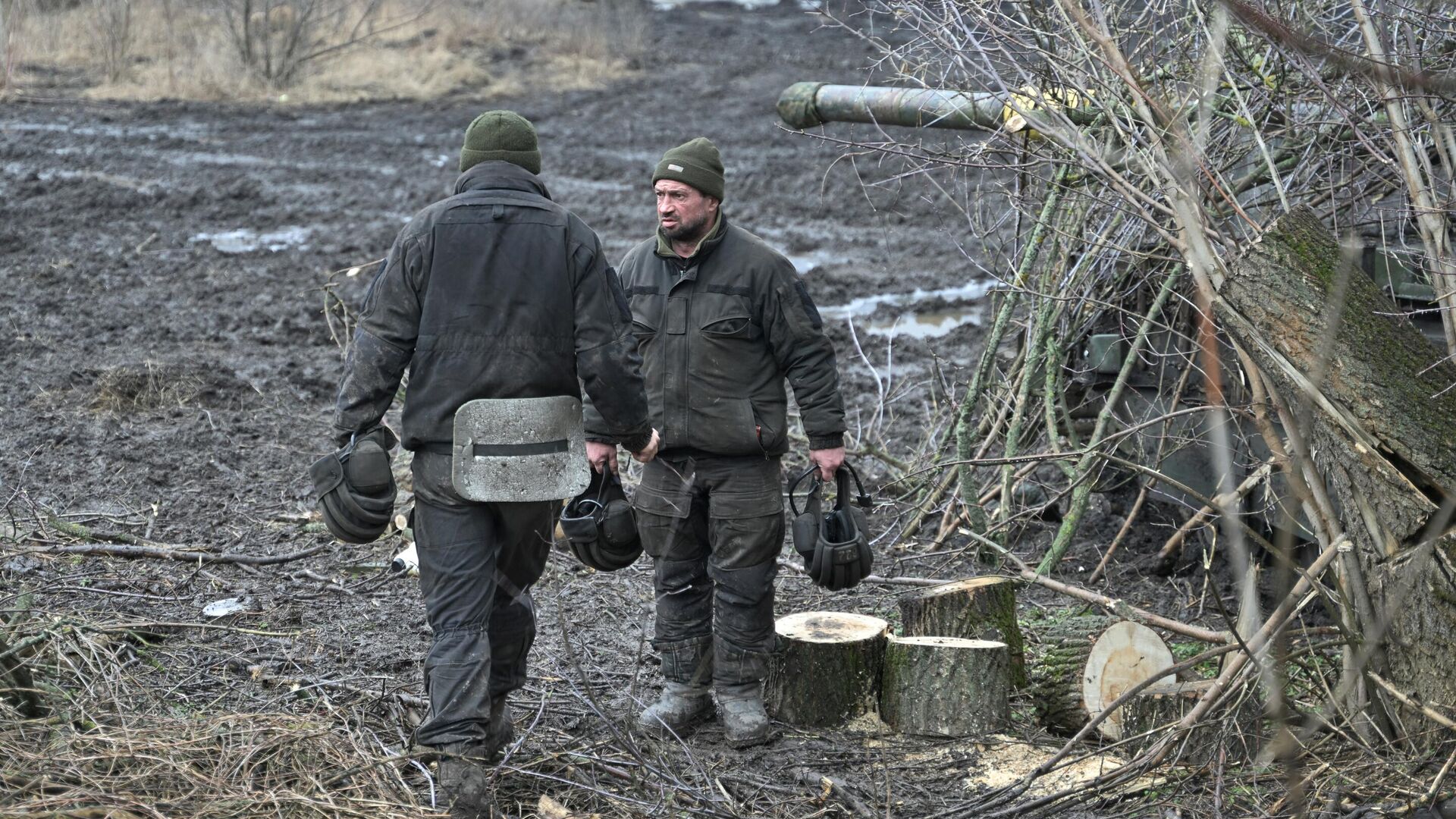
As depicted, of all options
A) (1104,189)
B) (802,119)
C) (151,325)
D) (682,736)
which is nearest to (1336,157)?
(1104,189)

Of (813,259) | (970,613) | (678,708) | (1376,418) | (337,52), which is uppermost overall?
(337,52)

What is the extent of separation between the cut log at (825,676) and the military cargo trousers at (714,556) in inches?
5.2

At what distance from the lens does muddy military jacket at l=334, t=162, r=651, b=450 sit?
4.09 metres

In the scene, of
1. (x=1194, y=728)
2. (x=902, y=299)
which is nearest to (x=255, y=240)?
(x=902, y=299)

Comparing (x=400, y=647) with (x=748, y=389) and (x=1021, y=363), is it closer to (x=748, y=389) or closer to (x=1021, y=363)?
(x=748, y=389)

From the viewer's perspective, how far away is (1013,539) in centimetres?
724

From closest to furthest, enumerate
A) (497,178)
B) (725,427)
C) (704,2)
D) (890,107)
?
(497,178) < (725,427) < (890,107) < (704,2)

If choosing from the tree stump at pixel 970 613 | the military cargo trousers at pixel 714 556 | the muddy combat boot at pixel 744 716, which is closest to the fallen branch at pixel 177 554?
the military cargo trousers at pixel 714 556

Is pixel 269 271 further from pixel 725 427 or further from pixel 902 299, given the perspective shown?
pixel 725 427

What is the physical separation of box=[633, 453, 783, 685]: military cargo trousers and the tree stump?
23.8 inches

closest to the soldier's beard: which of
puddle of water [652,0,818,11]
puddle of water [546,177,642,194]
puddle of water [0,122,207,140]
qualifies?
puddle of water [546,177,642,194]

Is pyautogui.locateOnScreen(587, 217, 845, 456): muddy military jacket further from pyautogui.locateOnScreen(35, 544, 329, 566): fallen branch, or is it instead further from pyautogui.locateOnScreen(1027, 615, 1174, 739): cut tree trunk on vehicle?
pyautogui.locateOnScreen(35, 544, 329, 566): fallen branch

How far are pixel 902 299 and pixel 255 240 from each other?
21.2ft

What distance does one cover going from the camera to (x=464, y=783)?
395 cm
